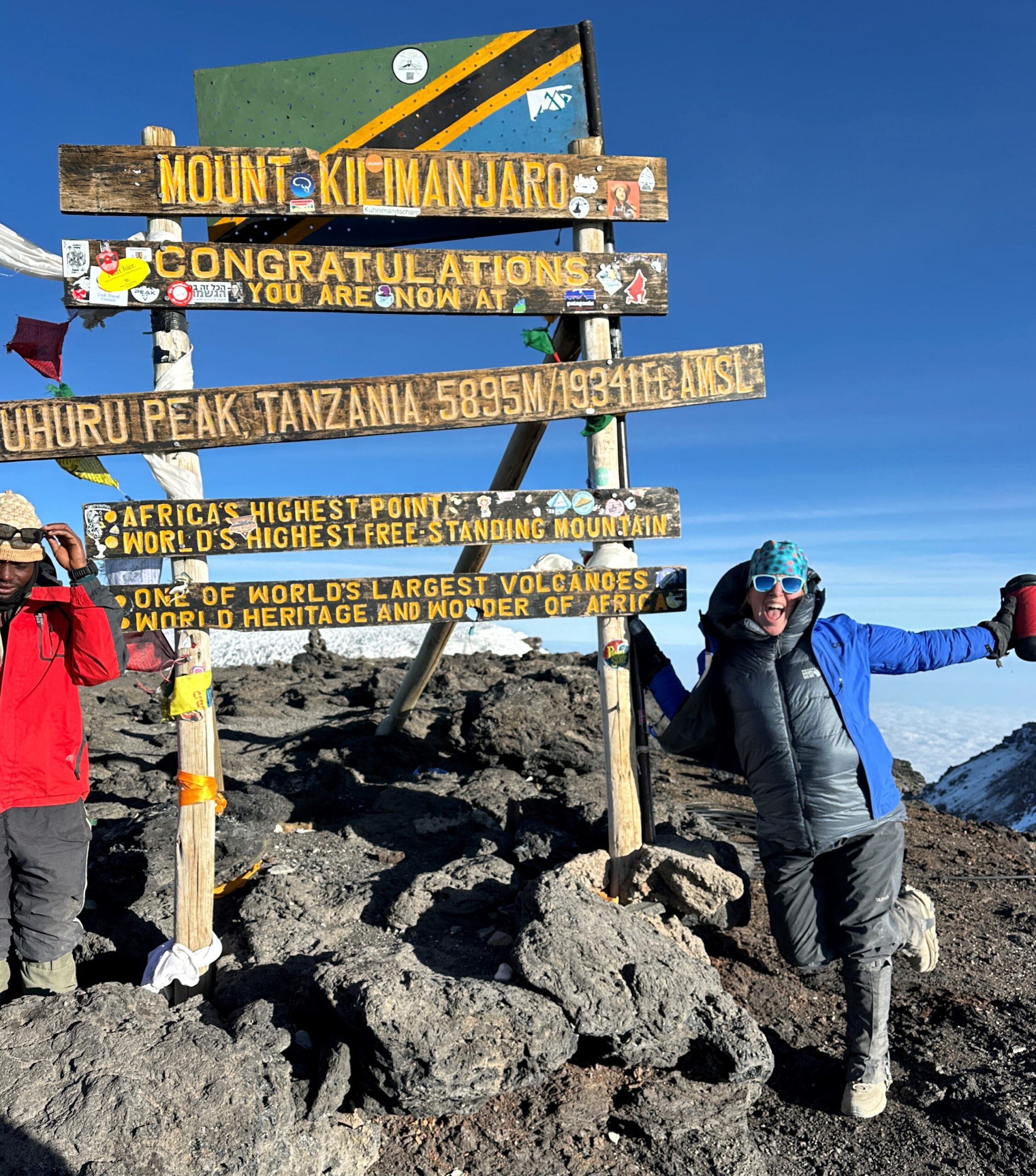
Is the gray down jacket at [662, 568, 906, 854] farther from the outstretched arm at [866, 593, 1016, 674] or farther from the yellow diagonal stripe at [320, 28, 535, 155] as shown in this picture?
the yellow diagonal stripe at [320, 28, 535, 155]

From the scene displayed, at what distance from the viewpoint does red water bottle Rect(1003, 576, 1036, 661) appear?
365 centimetres

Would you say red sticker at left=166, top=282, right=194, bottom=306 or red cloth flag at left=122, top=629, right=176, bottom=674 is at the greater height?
red sticker at left=166, top=282, right=194, bottom=306

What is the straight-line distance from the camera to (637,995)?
11.1 ft

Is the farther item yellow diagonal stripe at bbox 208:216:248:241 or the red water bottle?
yellow diagonal stripe at bbox 208:216:248:241

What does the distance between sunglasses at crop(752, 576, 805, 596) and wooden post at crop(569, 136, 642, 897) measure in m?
1.03

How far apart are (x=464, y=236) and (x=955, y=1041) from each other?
190 inches

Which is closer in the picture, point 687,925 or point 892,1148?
point 892,1148

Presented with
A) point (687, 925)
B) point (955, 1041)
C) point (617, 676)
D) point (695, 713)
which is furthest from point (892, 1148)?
point (617, 676)

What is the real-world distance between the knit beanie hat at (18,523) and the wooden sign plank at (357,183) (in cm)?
158

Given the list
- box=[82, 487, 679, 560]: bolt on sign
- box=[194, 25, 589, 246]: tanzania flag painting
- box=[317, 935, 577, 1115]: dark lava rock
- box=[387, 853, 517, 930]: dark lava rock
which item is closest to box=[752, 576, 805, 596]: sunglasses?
box=[82, 487, 679, 560]: bolt on sign

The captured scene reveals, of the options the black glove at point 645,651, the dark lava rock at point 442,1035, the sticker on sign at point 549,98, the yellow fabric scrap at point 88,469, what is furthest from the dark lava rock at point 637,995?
the sticker on sign at point 549,98

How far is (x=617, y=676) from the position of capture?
4418 millimetres

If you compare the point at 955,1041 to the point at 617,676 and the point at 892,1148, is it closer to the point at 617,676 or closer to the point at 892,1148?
the point at 892,1148

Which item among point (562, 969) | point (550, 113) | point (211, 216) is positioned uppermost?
point (550, 113)
